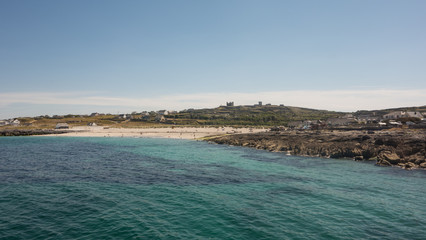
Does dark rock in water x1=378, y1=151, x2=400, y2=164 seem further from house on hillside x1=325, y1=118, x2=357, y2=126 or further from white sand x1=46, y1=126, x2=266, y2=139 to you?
house on hillside x1=325, y1=118, x2=357, y2=126

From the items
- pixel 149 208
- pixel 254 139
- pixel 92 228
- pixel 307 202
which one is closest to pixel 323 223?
pixel 307 202

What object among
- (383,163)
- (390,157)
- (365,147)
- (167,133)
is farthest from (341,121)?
(167,133)

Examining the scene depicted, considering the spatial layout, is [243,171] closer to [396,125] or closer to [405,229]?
[405,229]

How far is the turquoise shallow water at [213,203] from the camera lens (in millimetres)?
15203

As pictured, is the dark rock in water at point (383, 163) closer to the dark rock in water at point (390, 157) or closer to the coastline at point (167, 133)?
the dark rock in water at point (390, 157)

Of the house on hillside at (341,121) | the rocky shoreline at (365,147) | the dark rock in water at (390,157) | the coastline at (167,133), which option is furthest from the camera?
the house on hillside at (341,121)

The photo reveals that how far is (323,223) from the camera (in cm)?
1639

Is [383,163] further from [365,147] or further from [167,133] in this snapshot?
[167,133]

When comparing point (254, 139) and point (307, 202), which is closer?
point (307, 202)

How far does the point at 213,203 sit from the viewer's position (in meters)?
20.3

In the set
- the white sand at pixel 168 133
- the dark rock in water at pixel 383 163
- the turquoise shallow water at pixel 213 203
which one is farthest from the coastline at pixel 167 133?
the dark rock in water at pixel 383 163

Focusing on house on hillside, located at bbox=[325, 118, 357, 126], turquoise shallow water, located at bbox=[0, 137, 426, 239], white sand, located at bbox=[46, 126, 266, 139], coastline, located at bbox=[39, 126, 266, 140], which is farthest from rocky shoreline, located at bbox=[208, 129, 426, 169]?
house on hillside, located at bbox=[325, 118, 357, 126]

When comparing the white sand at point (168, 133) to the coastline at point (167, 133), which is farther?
the white sand at point (168, 133)

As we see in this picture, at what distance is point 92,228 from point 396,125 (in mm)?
96210
